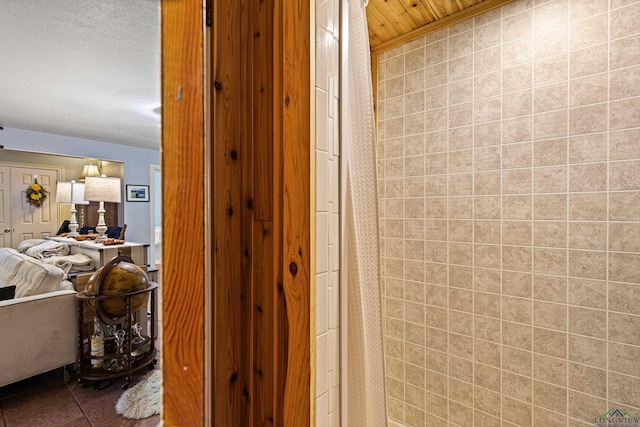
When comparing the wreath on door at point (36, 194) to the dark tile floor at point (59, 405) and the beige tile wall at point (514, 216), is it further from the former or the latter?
the beige tile wall at point (514, 216)

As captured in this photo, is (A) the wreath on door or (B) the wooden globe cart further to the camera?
(A) the wreath on door

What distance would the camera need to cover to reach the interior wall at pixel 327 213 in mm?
823

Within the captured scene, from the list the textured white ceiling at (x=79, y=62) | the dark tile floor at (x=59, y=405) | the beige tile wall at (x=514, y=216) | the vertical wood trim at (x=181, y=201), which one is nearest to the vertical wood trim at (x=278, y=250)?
the vertical wood trim at (x=181, y=201)

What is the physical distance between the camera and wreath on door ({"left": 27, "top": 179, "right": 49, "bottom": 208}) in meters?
5.00

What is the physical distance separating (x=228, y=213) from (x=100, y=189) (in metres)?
3.33

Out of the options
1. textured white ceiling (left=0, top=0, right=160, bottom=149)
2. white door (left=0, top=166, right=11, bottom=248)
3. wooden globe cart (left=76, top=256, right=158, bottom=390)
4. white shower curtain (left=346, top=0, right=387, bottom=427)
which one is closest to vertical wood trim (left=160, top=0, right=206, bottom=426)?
white shower curtain (left=346, top=0, right=387, bottom=427)

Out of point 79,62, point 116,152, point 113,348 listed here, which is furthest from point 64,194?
point 113,348

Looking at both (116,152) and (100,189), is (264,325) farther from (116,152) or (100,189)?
(116,152)

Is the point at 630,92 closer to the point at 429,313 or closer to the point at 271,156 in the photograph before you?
the point at 429,313

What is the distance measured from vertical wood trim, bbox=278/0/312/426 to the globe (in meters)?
2.01

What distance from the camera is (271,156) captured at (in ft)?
2.56

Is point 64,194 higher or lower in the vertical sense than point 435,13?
lower

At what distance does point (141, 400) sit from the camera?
217cm

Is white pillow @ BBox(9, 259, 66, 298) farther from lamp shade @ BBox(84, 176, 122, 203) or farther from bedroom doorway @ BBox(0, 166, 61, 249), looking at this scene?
bedroom doorway @ BBox(0, 166, 61, 249)
